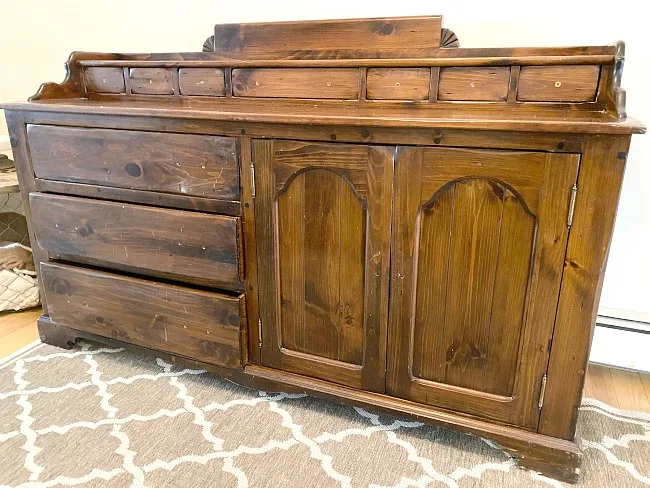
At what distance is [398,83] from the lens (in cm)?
141

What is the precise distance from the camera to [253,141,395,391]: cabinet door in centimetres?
123

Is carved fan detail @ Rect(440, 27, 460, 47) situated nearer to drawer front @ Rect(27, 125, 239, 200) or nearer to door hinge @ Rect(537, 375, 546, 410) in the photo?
drawer front @ Rect(27, 125, 239, 200)

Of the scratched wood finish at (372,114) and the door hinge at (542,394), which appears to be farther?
the door hinge at (542,394)

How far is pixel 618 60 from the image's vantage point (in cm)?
120

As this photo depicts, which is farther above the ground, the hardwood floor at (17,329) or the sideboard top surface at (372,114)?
the sideboard top surface at (372,114)

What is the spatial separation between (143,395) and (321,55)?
3.63ft

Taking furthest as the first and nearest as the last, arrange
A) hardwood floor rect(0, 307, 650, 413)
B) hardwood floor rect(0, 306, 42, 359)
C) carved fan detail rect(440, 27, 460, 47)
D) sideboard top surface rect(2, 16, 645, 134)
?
hardwood floor rect(0, 306, 42, 359)
hardwood floor rect(0, 307, 650, 413)
carved fan detail rect(440, 27, 460, 47)
sideboard top surface rect(2, 16, 645, 134)

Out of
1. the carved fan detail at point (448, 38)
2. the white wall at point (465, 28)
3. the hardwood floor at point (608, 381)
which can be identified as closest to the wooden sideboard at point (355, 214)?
the carved fan detail at point (448, 38)

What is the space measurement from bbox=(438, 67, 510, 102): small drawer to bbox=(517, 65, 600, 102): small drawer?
4cm

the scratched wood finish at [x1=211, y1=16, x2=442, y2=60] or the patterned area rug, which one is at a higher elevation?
the scratched wood finish at [x1=211, y1=16, x2=442, y2=60]

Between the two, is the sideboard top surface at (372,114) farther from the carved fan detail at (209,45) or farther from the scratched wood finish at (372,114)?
the carved fan detail at (209,45)

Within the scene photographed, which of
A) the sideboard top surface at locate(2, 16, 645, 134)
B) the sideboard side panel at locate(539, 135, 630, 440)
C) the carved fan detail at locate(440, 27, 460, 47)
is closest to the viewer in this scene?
the sideboard side panel at locate(539, 135, 630, 440)

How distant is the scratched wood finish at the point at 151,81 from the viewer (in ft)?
5.46

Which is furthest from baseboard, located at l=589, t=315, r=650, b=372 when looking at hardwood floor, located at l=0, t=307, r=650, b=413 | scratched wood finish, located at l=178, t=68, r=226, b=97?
scratched wood finish, located at l=178, t=68, r=226, b=97
